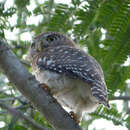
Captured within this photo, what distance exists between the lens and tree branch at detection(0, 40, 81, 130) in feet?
7.71

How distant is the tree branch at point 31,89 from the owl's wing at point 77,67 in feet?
1.42

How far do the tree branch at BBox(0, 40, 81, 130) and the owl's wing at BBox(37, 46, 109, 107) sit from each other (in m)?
0.43

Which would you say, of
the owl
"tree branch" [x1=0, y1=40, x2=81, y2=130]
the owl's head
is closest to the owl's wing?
the owl

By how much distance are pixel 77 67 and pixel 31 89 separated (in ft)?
2.74

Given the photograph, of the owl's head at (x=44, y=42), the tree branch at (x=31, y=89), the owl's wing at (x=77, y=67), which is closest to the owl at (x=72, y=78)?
the owl's wing at (x=77, y=67)

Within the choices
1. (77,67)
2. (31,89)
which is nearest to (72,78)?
(77,67)

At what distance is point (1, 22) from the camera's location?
2520 millimetres

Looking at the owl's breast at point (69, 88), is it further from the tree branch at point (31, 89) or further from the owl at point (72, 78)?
the tree branch at point (31, 89)

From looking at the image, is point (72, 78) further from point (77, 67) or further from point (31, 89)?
point (31, 89)

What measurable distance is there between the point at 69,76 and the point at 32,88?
0.81m

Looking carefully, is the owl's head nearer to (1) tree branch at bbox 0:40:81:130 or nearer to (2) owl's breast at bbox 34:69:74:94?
(2) owl's breast at bbox 34:69:74:94

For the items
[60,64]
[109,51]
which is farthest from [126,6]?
[60,64]

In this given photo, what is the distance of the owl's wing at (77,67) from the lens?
9.14 ft

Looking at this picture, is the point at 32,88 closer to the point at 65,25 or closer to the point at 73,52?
the point at 65,25
